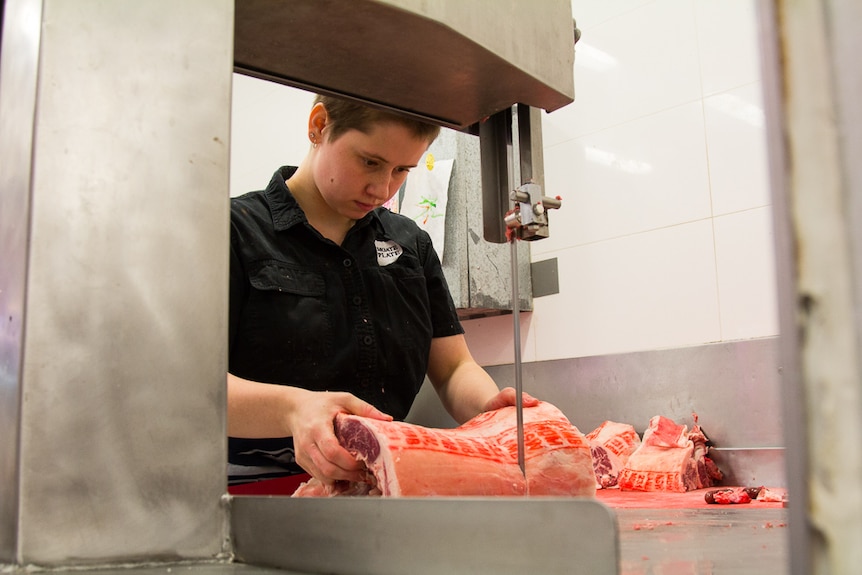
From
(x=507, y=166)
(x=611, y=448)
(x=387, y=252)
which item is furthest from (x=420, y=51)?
(x=611, y=448)

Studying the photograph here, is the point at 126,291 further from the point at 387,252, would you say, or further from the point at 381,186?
the point at 387,252

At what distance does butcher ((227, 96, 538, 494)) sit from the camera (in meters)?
1.88

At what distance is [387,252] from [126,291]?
1.35 metres

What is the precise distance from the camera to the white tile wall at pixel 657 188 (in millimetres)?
3303

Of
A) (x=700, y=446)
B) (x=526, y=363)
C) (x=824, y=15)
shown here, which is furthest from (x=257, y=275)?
(x=526, y=363)

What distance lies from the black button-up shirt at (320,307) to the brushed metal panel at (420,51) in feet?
2.24

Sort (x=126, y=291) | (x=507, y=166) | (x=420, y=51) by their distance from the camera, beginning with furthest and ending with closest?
1. (x=507, y=166)
2. (x=420, y=51)
3. (x=126, y=291)

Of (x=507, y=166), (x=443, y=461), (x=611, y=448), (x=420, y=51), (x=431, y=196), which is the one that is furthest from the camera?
(x=431, y=196)

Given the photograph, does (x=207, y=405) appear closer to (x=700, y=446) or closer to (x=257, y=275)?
(x=257, y=275)

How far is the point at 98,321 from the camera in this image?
84 cm

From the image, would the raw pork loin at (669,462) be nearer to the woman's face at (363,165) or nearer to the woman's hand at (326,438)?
the woman's face at (363,165)

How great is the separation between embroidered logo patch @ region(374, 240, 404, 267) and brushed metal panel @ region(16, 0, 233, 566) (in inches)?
47.4

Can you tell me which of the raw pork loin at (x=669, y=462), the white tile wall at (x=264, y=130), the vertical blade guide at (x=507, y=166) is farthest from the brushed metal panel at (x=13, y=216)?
the white tile wall at (x=264, y=130)

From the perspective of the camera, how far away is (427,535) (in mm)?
665
